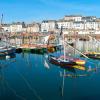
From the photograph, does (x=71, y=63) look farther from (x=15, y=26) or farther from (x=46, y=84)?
(x=15, y=26)

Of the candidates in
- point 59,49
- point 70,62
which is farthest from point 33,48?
point 70,62

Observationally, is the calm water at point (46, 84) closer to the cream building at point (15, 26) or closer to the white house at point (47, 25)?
the white house at point (47, 25)

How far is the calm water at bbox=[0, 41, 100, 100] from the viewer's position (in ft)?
69.1

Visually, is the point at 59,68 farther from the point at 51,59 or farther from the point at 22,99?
the point at 22,99

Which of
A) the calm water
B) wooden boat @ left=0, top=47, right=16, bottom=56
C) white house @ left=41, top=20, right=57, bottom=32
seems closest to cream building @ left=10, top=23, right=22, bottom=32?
white house @ left=41, top=20, right=57, bottom=32

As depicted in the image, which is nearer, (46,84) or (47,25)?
(46,84)

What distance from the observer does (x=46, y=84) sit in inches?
990

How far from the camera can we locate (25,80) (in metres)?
27.0

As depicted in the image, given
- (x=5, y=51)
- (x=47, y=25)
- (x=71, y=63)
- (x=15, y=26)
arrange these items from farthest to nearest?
(x=15, y=26) → (x=47, y=25) → (x=5, y=51) → (x=71, y=63)

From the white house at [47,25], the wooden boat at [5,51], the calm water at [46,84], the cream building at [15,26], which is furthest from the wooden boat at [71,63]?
the cream building at [15,26]

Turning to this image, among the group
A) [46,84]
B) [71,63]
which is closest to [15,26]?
[71,63]

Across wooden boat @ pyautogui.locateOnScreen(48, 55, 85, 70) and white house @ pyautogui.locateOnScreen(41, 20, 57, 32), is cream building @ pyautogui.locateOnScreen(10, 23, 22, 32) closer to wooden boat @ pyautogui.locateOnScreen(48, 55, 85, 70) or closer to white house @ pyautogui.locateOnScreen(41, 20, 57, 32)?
white house @ pyautogui.locateOnScreen(41, 20, 57, 32)

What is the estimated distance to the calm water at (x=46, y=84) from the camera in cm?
2106

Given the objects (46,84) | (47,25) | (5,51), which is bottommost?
(46,84)
